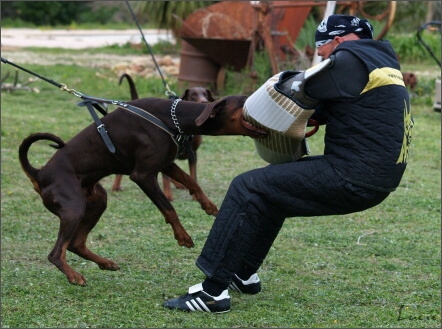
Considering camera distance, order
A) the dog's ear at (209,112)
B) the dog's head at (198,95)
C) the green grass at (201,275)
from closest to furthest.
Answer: the green grass at (201,275) → the dog's ear at (209,112) → the dog's head at (198,95)

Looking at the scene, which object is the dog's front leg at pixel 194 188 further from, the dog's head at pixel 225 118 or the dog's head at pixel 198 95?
the dog's head at pixel 198 95

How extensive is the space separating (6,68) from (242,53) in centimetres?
629

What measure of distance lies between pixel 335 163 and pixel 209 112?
2.87 feet

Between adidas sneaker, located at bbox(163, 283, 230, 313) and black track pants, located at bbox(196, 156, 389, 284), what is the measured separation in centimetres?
12

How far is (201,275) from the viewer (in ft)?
19.3

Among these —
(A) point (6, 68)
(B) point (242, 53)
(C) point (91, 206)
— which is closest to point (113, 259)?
(C) point (91, 206)

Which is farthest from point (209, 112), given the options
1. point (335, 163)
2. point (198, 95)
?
point (198, 95)

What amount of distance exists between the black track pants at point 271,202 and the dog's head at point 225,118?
403 mm

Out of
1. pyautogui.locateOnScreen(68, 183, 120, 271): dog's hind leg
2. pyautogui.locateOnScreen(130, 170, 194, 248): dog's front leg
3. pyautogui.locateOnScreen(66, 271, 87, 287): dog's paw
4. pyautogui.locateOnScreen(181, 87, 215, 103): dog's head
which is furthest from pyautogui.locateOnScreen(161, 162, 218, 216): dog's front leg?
pyautogui.locateOnScreen(181, 87, 215, 103): dog's head

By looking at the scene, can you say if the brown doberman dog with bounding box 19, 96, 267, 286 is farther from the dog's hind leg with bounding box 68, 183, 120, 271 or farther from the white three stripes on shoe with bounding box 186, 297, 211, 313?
the white three stripes on shoe with bounding box 186, 297, 211, 313

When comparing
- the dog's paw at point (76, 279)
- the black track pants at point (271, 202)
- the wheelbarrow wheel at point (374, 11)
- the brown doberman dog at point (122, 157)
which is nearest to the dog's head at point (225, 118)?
the brown doberman dog at point (122, 157)

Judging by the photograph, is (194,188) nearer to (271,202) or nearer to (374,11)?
(271,202)

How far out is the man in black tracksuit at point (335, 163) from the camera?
4633 millimetres

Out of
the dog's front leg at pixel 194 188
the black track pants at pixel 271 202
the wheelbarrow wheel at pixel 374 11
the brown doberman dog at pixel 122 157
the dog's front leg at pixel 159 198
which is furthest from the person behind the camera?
the wheelbarrow wheel at pixel 374 11
